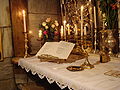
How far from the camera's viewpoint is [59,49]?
6.11 feet

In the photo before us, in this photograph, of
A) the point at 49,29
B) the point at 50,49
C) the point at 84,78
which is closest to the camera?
the point at 84,78

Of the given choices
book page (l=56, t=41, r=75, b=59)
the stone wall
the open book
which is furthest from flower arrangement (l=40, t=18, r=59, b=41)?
book page (l=56, t=41, r=75, b=59)

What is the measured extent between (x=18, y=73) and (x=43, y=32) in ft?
2.36

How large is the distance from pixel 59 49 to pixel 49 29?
2.18 feet

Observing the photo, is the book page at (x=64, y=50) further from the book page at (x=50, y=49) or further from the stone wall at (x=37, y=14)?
the stone wall at (x=37, y=14)

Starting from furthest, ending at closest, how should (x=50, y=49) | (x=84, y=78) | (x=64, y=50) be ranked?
(x=50, y=49)
(x=64, y=50)
(x=84, y=78)

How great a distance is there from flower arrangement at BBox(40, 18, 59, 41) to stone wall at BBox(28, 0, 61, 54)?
122 millimetres

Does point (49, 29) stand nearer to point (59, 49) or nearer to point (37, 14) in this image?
point (37, 14)

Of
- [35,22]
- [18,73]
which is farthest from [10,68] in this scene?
[35,22]

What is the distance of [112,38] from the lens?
1758 mm

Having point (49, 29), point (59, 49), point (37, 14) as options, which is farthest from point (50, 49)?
point (37, 14)

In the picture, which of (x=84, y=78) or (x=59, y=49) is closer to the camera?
(x=84, y=78)

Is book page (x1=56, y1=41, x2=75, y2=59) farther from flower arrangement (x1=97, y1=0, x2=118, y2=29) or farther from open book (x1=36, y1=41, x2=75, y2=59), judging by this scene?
flower arrangement (x1=97, y1=0, x2=118, y2=29)

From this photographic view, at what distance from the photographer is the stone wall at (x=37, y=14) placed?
245cm
